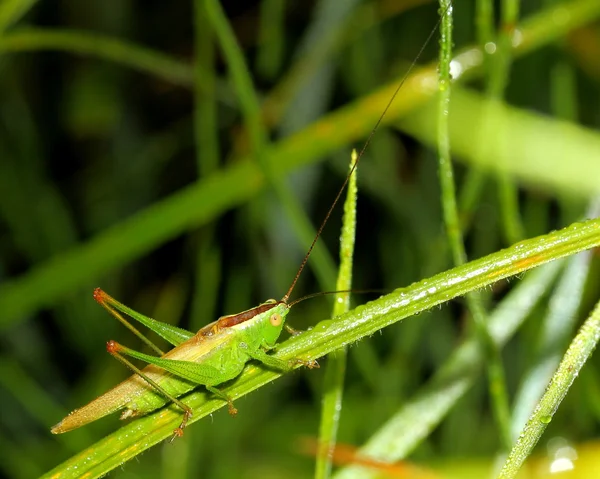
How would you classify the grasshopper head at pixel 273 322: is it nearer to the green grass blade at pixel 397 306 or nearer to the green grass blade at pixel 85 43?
the green grass blade at pixel 397 306

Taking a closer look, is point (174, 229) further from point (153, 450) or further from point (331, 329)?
point (331, 329)

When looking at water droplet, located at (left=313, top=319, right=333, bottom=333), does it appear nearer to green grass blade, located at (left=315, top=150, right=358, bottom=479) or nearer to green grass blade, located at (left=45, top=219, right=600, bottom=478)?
green grass blade, located at (left=45, top=219, right=600, bottom=478)

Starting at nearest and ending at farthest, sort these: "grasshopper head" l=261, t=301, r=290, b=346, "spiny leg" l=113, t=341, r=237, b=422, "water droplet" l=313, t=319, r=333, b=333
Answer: "water droplet" l=313, t=319, r=333, b=333, "spiny leg" l=113, t=341, r=237, b=422, "grasshopper head" l=261, t=301, r=290, b=346

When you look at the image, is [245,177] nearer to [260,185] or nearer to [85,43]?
[260,185]

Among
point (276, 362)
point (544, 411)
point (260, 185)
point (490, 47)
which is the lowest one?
point (544, 411)

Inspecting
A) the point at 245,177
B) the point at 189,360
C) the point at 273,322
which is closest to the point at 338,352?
the point at 273,322

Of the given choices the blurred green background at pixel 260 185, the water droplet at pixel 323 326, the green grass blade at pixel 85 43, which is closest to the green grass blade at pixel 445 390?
the blurred green background at pixel 260 185

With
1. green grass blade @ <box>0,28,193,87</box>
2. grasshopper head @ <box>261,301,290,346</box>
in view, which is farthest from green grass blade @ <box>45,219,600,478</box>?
green grass blade @ <box>0,28,193,87</box>

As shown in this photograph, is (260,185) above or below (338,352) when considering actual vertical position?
above

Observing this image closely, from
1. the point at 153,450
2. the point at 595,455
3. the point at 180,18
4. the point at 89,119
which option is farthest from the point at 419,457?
the point at 180,18
